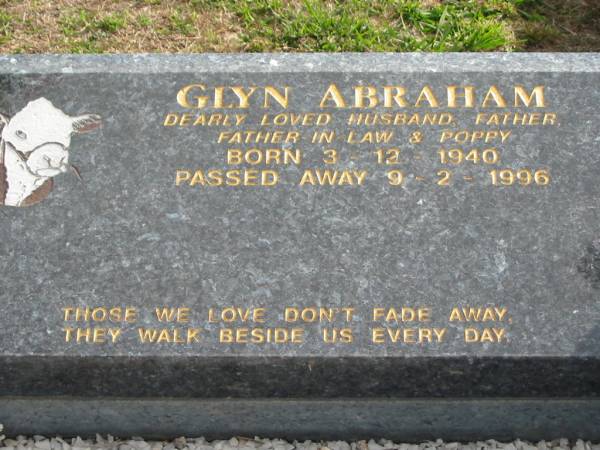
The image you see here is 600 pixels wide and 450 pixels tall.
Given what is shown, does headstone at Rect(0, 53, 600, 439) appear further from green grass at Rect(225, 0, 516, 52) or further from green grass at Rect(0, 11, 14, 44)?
green grass at Rect(0, 11, 14, 44)

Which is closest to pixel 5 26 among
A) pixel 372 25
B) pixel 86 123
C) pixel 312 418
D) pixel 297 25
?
pixel 297 25

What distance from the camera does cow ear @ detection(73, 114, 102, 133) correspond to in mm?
3441

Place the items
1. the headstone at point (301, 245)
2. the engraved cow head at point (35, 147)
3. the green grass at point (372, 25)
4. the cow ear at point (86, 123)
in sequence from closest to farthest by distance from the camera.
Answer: the headstone at point (301, 245) < the engraved cow head at point (35, 147) < the cow ear at point (86, 123) < the green grass at point (372, 25)

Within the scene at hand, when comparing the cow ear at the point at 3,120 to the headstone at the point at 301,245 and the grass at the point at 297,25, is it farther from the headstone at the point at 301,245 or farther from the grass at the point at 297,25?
the grass at the point at 297,25

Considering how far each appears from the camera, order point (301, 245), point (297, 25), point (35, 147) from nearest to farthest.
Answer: point (301, 245)
point (35, 147)
point (297, 25)

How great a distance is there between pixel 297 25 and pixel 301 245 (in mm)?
2342

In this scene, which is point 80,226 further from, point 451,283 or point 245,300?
point 451,283

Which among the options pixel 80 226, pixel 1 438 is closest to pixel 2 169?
pixel 80 226

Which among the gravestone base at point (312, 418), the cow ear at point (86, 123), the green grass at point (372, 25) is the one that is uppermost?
the green grass at point (372, 25)

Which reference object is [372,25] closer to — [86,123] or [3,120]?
[86,123]

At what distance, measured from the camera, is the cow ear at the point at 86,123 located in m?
3.44

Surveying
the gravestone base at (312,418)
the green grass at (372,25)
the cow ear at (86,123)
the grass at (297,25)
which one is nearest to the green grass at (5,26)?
the grass at (297,25)

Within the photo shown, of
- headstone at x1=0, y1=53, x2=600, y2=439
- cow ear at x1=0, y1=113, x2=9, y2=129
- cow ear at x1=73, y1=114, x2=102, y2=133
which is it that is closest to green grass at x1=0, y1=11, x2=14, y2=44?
headstone at x1=0, y1=53, x2=600, y2=439

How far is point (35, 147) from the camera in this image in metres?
3.39
